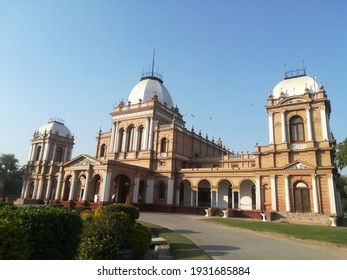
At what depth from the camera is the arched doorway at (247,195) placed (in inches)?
1435

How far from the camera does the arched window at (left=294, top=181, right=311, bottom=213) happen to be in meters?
29.4

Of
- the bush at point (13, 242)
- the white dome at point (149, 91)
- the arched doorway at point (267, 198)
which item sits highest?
the white dome at point (149, 91)

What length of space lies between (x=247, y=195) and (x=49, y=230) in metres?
34.0

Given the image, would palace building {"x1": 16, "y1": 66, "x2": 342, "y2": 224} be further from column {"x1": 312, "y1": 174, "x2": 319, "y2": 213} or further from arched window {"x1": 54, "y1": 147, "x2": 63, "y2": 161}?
arched window {"x1": 54, "y1": 147, "x2": 63, "y2": 161}

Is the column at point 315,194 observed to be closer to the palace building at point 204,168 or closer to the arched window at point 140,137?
the palace building at point 204,168

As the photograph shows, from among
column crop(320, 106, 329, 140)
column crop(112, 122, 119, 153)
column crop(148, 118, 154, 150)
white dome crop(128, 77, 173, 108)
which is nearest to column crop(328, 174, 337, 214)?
column crop(320, 106, 329, 140)

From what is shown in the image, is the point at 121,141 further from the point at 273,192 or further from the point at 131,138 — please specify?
the point at 273,192

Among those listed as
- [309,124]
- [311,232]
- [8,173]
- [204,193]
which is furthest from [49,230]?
[8,173]

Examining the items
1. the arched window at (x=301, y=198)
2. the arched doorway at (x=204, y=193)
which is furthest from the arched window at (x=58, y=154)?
the arched window at (x=301, y=198)

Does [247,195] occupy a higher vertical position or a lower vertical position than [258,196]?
higher

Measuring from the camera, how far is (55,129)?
60375mm

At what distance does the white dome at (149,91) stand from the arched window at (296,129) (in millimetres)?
22134

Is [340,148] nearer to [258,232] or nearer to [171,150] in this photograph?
[258,232]

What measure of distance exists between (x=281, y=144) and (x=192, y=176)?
13564 mm
